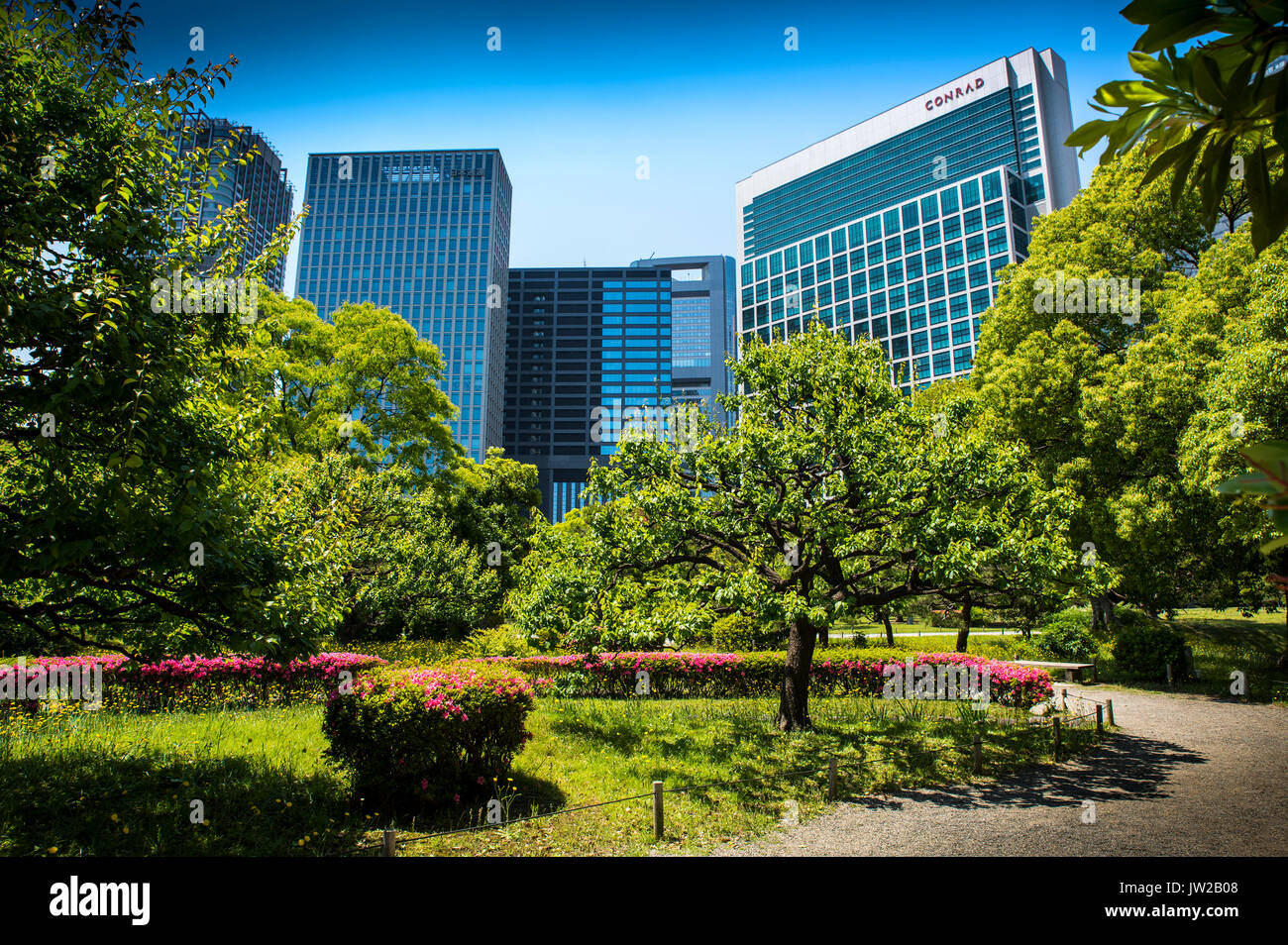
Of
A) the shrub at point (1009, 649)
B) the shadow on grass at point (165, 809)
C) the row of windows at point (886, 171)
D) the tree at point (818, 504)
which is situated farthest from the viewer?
the row of windows at point (886, 171)

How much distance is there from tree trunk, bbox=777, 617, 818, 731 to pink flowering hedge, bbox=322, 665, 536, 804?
235 inches

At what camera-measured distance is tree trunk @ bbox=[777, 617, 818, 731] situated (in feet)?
42.4

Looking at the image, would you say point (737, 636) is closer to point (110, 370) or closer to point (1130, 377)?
point (1130, 377)

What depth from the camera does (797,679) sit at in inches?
520

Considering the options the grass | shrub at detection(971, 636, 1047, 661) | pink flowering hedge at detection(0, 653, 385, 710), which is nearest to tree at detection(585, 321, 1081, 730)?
the grass

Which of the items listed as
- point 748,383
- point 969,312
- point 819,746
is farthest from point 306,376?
point 969,312

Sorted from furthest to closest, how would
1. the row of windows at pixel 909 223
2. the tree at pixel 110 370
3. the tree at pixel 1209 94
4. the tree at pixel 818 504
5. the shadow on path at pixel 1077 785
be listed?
1. the row of windows at pixel 909 223
2. the tree at pixel 818 504
3. the shadow on path at pixel 1077 785
4. the tree at pixel 110 370
5. the tree at pixel 1209 94

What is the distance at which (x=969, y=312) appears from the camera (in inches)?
3260

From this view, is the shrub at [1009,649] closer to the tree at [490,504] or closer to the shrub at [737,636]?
the shrub at [737,636]

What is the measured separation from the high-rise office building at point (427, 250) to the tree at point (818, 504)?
88.9 m

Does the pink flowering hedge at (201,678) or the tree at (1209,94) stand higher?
the tree at (1209,94)

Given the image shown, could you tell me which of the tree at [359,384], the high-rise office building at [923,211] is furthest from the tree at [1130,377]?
the high-rise office building at [923,211]

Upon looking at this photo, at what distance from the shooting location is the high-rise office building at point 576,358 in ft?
402

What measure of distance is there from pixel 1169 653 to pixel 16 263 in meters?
27.0
